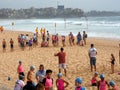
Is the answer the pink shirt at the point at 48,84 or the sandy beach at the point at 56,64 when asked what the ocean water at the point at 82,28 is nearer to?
the sandy beach at the point at 56,64

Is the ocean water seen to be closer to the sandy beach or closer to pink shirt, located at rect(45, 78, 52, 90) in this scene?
the sandy beach

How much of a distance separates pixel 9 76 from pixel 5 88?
3062mm

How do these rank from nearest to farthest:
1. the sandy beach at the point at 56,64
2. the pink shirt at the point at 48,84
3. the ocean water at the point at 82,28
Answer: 1. the pink shirt at the point at 48,84
2. the sandy beach at the point at 56,64
3. the ocean water at the point at 82,28

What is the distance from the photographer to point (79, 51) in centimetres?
2148

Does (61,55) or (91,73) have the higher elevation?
(61,55)

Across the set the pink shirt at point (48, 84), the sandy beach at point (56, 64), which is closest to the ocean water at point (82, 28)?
the sandy beach at point (56, 64)

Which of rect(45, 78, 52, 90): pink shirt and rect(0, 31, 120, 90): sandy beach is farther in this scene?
rect(0, 31, 120, 90): sandy beach

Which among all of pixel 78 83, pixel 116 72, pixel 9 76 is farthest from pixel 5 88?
pixel 116 72

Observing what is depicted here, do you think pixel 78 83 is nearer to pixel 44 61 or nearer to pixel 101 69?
pixel 101 69

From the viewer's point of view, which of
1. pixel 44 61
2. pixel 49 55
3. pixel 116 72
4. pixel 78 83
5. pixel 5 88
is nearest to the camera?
pixel 78 83

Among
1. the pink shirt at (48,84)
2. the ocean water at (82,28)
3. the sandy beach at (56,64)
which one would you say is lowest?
the ocean water at (82,28)

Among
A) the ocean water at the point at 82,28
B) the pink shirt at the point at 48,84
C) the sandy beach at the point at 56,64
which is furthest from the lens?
the ocean water at the point at 82,28

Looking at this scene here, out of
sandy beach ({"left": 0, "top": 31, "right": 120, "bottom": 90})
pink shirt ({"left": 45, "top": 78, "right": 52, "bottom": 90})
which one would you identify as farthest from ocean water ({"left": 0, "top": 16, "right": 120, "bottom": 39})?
pink shirt ({"left": 45, "top": 78, "right": 52, "bottom": 90})

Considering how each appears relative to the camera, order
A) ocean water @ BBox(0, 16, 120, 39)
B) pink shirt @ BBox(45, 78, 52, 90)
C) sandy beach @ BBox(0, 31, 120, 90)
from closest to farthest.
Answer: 1. pink shirt @ BBox(45, 78, 52, 90)
2. sandy beach @ BBox(0, 31, 120, 90)
3. ocean water @ BBox(0, 16, 120, 39)
